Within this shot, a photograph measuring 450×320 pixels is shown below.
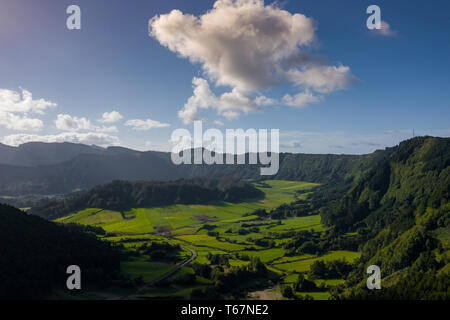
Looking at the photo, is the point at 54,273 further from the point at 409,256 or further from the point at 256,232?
the point at 256,232

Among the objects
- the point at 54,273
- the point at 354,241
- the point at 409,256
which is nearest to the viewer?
the point at 54,273

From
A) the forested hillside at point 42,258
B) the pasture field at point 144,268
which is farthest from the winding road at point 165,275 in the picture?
the forested hillside at point 42,258

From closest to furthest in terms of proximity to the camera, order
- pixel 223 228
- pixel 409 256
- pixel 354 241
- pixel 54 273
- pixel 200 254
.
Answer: pixel 54 273
pixel 409 256
pixel 200 254
pixel 354 241
pixel 223 228

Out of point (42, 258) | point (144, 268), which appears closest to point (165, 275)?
point (144, 268)

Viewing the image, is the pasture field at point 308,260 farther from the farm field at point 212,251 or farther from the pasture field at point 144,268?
the pasture field at point 144,268

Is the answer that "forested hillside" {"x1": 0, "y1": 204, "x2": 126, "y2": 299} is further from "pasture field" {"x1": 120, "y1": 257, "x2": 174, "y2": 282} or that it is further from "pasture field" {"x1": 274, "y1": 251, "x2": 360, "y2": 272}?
"pasture field" {"x1": 274, "y1": 251, "x2": 360, "y2": 272}
